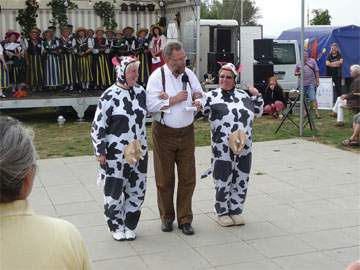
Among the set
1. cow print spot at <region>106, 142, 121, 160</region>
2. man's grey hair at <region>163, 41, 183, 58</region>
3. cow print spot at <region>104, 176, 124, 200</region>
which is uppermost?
man's grey hair at <region>163, 41, 183, 58</region>

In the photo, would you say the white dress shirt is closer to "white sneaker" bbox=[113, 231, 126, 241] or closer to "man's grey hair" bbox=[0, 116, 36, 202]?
"white sneaker" bbox=[113, 231, 126, 241]

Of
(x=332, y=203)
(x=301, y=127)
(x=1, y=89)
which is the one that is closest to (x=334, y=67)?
(x=301, y=127)

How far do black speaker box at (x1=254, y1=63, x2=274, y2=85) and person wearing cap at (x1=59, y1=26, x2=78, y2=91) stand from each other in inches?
181

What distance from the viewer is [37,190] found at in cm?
689

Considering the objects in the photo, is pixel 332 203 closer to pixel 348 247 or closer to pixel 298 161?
pixel 348 247

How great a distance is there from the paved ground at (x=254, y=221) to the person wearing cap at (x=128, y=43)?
5.27m

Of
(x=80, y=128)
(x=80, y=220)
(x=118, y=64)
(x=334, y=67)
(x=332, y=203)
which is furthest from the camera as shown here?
(x=334, y=67)

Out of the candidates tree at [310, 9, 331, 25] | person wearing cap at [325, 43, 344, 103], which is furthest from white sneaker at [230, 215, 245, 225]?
tree at [310, 9, 331, 25]

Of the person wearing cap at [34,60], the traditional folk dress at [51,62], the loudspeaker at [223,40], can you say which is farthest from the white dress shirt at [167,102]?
the loudspeaker at [223,40]

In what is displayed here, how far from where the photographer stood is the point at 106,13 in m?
14.6

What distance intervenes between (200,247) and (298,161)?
3985 millimetres

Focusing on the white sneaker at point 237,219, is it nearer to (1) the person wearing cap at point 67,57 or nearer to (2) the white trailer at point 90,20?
(2) the white trailer at point 90,20

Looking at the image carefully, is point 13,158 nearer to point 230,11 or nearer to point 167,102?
point 167,102

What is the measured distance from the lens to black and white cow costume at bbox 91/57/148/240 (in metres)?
4.81
